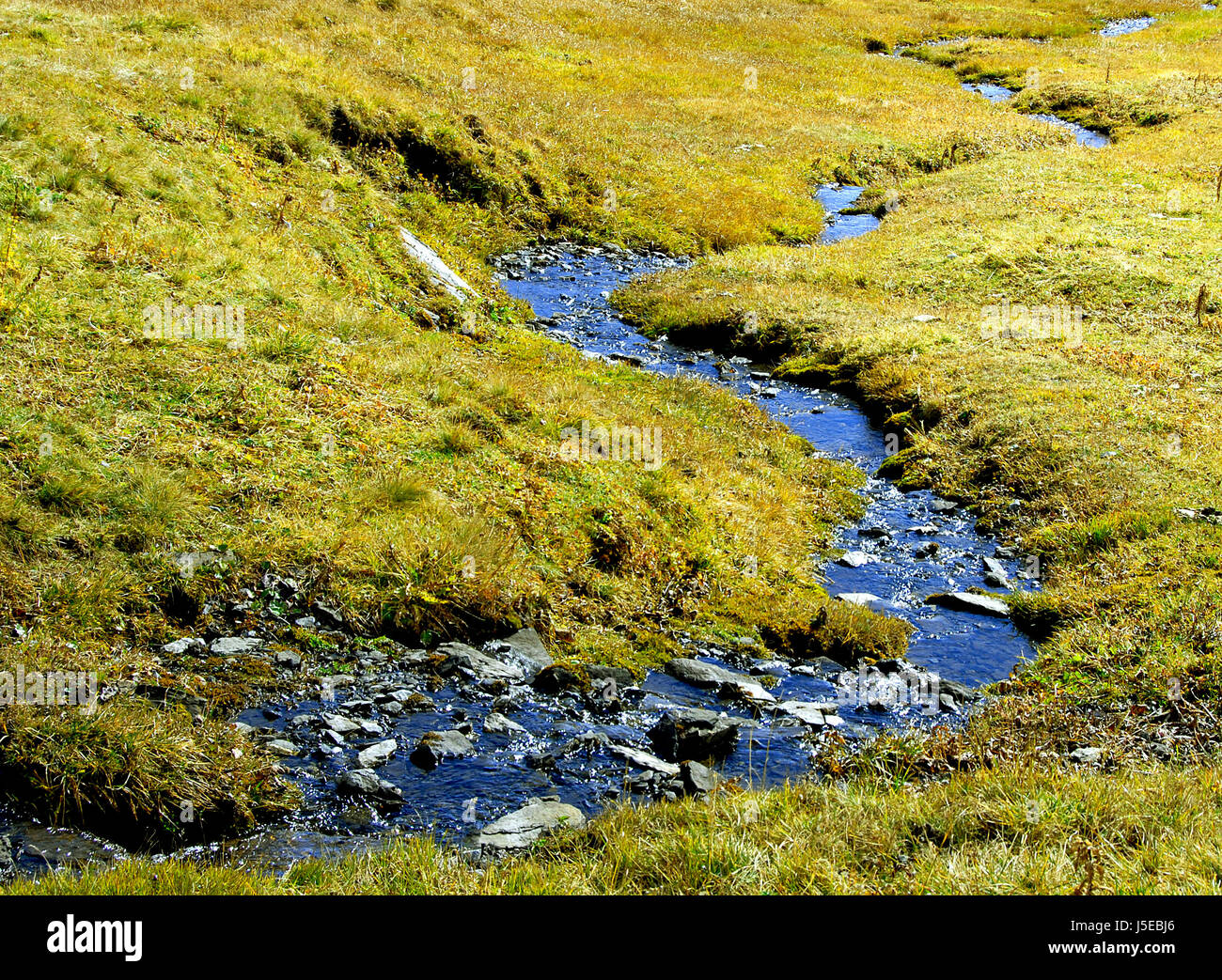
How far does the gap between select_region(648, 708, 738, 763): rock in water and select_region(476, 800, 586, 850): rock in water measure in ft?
4.66

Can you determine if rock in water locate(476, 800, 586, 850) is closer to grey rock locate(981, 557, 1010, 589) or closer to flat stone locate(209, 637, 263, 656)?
flat stone locate(209, 637, 263, 656)

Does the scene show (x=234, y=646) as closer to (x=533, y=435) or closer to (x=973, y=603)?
(x=533, y=435)

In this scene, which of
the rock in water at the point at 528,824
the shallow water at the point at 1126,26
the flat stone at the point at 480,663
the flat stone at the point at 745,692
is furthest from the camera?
the shallow water at the point at 1126,26

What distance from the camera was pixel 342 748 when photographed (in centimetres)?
794

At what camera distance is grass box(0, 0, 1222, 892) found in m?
6.60

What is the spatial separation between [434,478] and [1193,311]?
1922cm

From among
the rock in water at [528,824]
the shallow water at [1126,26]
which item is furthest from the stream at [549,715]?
the shallow water at [1126,26]

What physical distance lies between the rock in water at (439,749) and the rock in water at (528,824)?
3.04 ft

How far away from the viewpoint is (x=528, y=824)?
7.17 m

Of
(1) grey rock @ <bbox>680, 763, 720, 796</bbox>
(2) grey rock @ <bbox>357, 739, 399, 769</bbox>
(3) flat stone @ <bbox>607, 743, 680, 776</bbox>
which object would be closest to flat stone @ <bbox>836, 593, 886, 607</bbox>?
(3) flat stone @ <bbox>607, 743, 680, 776</bbox>

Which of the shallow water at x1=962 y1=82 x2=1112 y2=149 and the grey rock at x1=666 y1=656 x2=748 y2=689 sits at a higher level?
the shallow water at x1=962 y1=82 x2=1112 y2=149

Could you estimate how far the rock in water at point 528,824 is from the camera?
22.6ft

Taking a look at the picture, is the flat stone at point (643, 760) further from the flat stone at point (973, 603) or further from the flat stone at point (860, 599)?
the flat stone at point (973, 603)

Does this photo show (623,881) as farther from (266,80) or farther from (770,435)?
(266,80)
